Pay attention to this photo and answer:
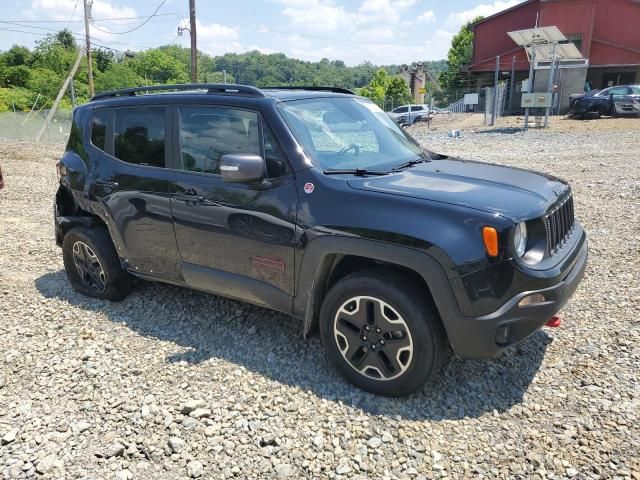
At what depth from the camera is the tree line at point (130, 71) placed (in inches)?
2163

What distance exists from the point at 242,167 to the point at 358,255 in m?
0.92

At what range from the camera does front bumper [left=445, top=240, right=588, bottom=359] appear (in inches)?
110

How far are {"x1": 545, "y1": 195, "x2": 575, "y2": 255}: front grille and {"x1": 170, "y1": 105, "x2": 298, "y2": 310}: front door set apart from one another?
1556 mm

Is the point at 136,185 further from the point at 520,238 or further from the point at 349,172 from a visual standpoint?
the point at 520,238

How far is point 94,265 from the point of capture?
4.76m

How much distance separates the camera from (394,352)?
3084mm

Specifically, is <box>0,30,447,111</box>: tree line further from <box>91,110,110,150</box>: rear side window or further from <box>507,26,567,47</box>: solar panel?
<box>91,110,110,150</box>: rear side window

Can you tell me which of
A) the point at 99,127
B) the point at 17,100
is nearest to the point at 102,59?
the point at 17,100

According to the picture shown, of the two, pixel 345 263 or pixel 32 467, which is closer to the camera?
pixel 32 467

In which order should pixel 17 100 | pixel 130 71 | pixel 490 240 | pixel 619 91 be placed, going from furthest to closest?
1. pixel 130 71
2. pixel 17 100
3. pixel 619 91
4. pixel 490 240

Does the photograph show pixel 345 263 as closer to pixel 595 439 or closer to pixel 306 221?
pixel 306 221

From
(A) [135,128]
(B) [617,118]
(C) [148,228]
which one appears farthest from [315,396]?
(B) [617,118]

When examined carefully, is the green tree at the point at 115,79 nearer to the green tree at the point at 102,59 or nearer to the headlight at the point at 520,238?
the green tree at the point at 102,59

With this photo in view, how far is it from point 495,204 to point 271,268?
4.85 ft
